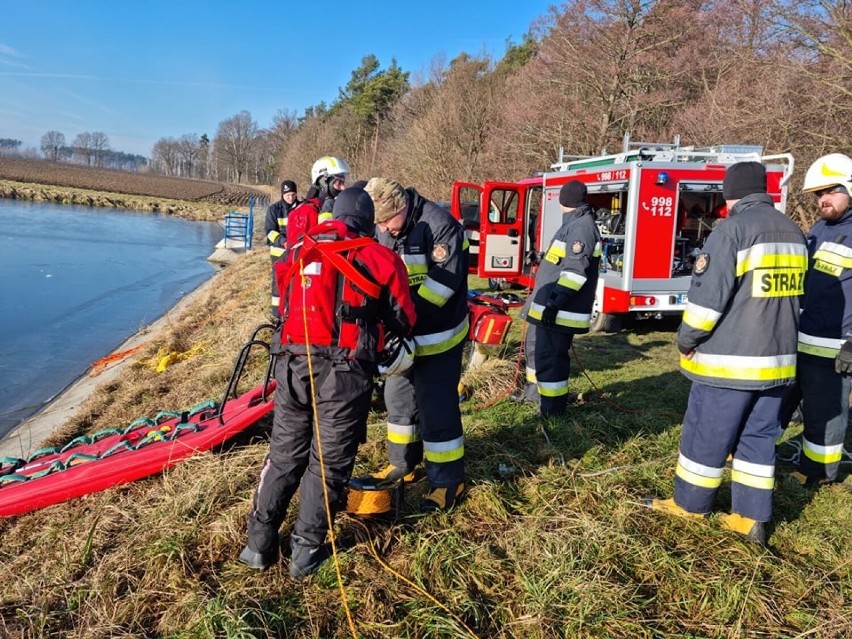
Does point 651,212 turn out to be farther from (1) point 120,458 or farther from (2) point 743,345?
(1) point 120,458

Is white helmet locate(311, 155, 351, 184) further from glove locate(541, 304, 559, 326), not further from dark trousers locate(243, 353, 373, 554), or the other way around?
dark trousers locate(243, 353, 373, 554)

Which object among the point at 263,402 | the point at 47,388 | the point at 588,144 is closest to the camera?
the point at 263,402

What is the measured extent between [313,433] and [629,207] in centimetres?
610

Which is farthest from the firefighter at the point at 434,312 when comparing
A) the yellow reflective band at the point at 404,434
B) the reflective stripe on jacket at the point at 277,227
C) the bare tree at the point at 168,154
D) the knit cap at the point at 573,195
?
the bare tree at the point at 168,154

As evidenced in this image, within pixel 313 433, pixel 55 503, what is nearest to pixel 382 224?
pixel 313 433

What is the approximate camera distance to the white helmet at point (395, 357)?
301 centimetres

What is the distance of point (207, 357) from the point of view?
795 centimetres

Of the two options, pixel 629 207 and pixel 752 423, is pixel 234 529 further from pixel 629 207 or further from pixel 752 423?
pixel 629 207

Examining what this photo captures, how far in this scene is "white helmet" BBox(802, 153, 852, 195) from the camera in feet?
12.0

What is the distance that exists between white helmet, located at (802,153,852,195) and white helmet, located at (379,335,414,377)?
8.97 ft

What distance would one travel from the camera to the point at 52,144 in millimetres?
165750

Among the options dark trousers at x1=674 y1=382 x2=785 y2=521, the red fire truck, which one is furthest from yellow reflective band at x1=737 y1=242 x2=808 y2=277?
the red fire truck

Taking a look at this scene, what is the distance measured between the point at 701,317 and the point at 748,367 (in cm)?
33

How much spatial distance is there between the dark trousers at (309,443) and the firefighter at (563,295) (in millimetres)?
2314
